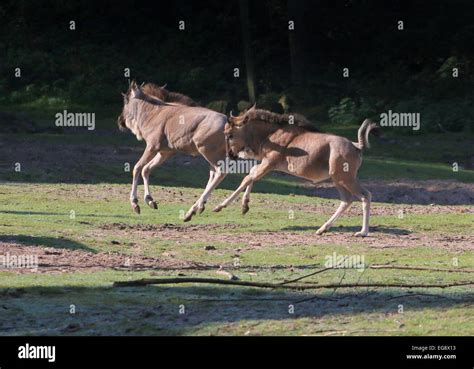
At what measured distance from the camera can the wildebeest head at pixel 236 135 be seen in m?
18.8

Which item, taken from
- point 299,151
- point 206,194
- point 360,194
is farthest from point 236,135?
point 360,194

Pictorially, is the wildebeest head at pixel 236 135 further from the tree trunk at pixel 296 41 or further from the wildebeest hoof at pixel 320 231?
the tree trunk at pixel 296 41

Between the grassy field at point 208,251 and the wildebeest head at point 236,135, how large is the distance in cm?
106

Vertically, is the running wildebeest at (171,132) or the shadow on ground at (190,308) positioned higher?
the running wildebeest at (171,132)

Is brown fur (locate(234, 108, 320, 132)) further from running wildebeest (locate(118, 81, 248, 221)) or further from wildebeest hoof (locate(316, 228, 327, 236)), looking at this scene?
wildebeest hoof (locate(316, 228, 327, 236))

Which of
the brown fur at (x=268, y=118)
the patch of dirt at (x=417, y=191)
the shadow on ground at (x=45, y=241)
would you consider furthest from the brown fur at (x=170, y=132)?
the patch of dirt at (x=417, y=191)

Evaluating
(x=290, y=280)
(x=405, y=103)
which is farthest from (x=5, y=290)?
(x=405, y=103)

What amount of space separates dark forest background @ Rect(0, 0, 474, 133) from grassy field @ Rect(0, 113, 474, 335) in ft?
25.0

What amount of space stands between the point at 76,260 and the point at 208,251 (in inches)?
76.0

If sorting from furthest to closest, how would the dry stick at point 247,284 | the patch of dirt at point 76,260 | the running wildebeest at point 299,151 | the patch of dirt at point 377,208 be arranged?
the patch of dirt at point 377,208
the running wildebeest at point 299,151
the patch of dirt at point 76,260
the dry stick at point 247,284

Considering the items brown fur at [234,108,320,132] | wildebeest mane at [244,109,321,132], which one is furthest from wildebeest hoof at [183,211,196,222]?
wildebeest mane at [244,109,321,132]

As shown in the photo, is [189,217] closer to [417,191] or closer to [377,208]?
[377,208]

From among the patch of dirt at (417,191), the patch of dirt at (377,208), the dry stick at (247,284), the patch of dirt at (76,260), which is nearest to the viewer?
the dry stick at (247,284)

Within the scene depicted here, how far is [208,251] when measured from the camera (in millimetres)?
15852
